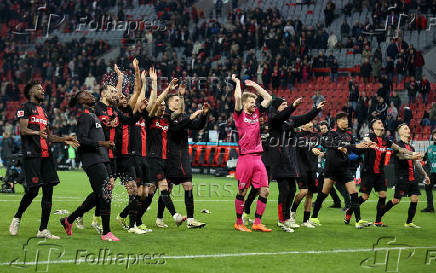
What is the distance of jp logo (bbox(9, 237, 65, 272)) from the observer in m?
7.65

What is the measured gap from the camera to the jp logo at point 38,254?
25.1 ft

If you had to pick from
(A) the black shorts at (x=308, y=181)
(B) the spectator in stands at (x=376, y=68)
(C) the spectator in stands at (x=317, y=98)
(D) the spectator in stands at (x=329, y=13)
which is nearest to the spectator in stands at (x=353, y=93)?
(B) the spectator in stands at (x=376, y=68)

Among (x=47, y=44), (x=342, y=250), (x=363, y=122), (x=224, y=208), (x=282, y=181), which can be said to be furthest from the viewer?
(x=47, y=44)

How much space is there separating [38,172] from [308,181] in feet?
17.8

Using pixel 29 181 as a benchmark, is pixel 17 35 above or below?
above

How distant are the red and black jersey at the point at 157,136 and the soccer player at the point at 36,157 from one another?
1.90 metres

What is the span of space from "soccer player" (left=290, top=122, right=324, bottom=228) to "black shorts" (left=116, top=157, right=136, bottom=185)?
130 inches

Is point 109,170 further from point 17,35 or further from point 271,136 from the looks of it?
point 17,35

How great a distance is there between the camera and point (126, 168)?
1102 centimetres

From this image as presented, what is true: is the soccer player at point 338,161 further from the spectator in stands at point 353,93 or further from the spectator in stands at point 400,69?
the spectator in stands at point 400,69

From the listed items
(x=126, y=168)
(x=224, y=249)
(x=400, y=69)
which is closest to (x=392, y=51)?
(x=400, y=69)

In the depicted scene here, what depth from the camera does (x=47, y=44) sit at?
144ft

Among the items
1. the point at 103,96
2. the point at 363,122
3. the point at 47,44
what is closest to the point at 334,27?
the point at 363,122

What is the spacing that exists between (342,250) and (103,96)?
14.5ft
